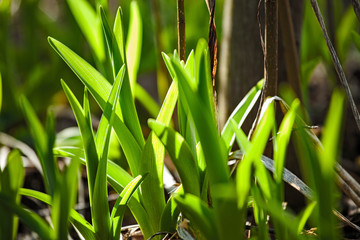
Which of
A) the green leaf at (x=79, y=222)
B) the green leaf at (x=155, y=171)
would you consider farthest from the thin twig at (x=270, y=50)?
the green leaf at (x=79, y=222)

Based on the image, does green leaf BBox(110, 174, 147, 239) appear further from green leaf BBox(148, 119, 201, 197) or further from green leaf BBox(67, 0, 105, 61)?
green leaf BBox(67, 0, 105, 61)

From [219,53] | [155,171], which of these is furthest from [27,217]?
[219,53]

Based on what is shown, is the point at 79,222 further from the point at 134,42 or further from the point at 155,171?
the point at 134,42

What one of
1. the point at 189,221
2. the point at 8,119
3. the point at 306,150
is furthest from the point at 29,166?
the point at 306,150

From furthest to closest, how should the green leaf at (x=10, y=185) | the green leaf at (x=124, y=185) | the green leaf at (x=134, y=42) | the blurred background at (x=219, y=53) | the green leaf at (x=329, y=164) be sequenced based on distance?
the blurred background at (x=219, y=53) → the green leaf at (x=134, y=42) → the green leaf at (x=124, y=185) → the green leaf at (x=10, y=185) → the green leaf at (x=329, y=164)

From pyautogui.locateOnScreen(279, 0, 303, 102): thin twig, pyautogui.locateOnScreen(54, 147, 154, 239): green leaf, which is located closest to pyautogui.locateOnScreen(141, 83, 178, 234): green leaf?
pyautogui.locateOnScreen(54, 147, 154, 239): green leaf

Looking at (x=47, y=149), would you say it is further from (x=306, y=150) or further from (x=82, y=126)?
(x=306, y=150)

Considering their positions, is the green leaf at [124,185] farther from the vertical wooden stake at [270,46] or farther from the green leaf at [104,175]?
the vertical wooden stake at [270,46]

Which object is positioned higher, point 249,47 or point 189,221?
point 249,47
